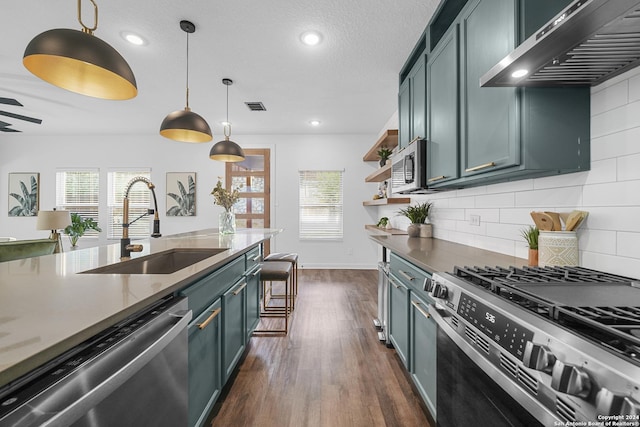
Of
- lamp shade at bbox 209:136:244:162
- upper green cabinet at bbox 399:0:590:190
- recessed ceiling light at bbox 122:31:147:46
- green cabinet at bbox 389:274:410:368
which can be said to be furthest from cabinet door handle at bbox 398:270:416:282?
recessed ceiling light at bbox 122:31:147:46

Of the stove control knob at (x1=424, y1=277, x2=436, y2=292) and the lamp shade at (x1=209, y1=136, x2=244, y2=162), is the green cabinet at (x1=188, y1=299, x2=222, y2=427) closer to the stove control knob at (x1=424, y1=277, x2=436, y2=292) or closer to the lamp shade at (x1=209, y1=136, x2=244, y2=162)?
the stove control knob at (x1=424, y1=277, x2=436, y2=292)

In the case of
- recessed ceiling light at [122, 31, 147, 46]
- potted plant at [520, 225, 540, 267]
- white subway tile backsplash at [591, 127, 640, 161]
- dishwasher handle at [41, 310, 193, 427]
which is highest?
recessed ceiling light at [122, 31, 147, 46]

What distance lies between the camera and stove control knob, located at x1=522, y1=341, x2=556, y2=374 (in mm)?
607

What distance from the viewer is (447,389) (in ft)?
3.72

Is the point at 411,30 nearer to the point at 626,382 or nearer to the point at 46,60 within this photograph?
the point at 46,60

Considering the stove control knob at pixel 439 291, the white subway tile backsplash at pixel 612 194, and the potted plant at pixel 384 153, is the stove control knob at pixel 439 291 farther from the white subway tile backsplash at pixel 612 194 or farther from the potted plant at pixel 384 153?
the potted plant at pixel 384 153

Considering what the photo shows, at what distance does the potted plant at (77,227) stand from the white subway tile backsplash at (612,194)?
701cm

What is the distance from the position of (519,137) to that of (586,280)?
0.64 meters

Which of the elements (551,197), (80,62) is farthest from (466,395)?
(80,62)

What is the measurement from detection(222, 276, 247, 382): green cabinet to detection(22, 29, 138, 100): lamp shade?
4.25 feet

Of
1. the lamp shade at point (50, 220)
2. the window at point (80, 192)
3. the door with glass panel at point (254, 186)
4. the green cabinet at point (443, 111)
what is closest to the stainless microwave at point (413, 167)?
the green cabinet at point (443, 111)

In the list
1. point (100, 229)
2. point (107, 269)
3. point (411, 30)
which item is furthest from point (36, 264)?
point (100, 229)

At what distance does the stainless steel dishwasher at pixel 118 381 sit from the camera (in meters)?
0.56

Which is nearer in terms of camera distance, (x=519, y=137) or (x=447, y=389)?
(x=447, y=389)
